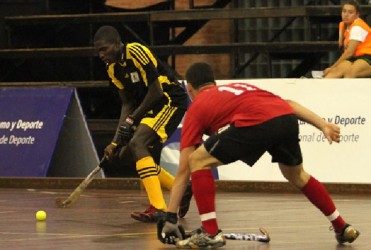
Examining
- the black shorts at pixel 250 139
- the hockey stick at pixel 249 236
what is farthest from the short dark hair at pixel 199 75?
the hockey stick at pixel 249 236

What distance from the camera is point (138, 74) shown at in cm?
1451

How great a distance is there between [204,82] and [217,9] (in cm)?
1196

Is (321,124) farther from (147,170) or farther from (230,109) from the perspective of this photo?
(147,170)

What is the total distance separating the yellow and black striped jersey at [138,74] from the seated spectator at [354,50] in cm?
530

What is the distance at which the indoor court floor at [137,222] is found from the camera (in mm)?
11828

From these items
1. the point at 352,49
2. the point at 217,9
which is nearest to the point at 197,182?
the point at 352,49

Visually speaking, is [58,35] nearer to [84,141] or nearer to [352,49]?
[84,141]

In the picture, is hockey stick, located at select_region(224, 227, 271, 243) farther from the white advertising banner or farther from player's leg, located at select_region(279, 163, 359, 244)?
the white advertising banner

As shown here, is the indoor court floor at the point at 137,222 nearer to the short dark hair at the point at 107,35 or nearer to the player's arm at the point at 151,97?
the player's arm at the point at 151,97

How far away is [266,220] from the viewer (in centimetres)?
1408

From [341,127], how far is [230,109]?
23.0 ft

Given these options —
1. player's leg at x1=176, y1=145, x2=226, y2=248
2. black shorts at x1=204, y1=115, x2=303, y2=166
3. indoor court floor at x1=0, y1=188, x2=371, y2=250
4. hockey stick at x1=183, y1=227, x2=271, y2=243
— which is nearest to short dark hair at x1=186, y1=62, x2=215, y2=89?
black shorts at x1=204, y1=115, x2=303, y2=166

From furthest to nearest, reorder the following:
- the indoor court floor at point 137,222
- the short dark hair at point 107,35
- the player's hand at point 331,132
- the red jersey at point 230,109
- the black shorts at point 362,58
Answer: the black shorts at point 362,58 < the short dark hair at point 107,35 < the indoor court floor at point 137,222 < the red jersey at point 230,109 < the player's hand at point 331,132

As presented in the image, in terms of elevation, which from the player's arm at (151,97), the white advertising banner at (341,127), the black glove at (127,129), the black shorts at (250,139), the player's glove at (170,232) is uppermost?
the black shorts at (250,139)
